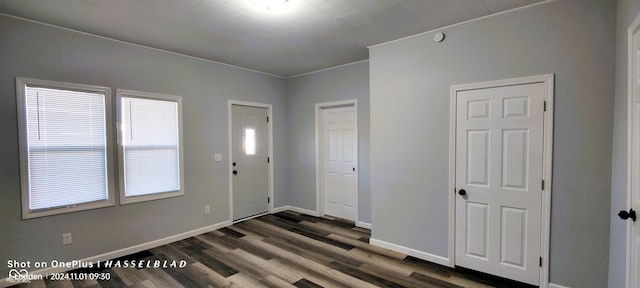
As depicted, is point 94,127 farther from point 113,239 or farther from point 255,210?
point 255,210

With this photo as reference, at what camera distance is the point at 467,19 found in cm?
272

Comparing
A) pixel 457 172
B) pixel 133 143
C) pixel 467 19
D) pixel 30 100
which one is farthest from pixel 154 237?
pixel 467 19

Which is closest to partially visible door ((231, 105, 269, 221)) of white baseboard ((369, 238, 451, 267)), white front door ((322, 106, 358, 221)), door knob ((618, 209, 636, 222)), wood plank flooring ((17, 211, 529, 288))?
wood plank flooring ((17, 211, 529, 288))

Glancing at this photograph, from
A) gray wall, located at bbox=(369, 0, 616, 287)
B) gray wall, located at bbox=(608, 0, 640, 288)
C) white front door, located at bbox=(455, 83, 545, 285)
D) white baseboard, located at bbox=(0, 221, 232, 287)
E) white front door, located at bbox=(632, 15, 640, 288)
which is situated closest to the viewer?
white front door, located at bbox=(632, 15, 640, 288)

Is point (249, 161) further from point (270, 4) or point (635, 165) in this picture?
point (635, 165)

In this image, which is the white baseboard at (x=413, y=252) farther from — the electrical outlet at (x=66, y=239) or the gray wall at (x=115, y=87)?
the electrical outlet at (x=66, y=239)

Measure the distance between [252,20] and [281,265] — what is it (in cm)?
264

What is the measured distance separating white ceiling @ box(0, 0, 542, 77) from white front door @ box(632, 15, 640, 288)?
0.97 m

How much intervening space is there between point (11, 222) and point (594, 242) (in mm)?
5285

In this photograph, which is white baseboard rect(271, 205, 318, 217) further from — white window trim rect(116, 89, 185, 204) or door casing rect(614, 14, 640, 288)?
door casing rect(614, 14, 640, 288)

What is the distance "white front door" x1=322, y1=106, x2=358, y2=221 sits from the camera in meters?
4.55

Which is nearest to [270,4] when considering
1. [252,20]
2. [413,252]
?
[252,20]

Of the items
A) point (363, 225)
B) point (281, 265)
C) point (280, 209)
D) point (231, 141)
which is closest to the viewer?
point (281, 265)

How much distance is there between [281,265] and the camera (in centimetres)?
306
